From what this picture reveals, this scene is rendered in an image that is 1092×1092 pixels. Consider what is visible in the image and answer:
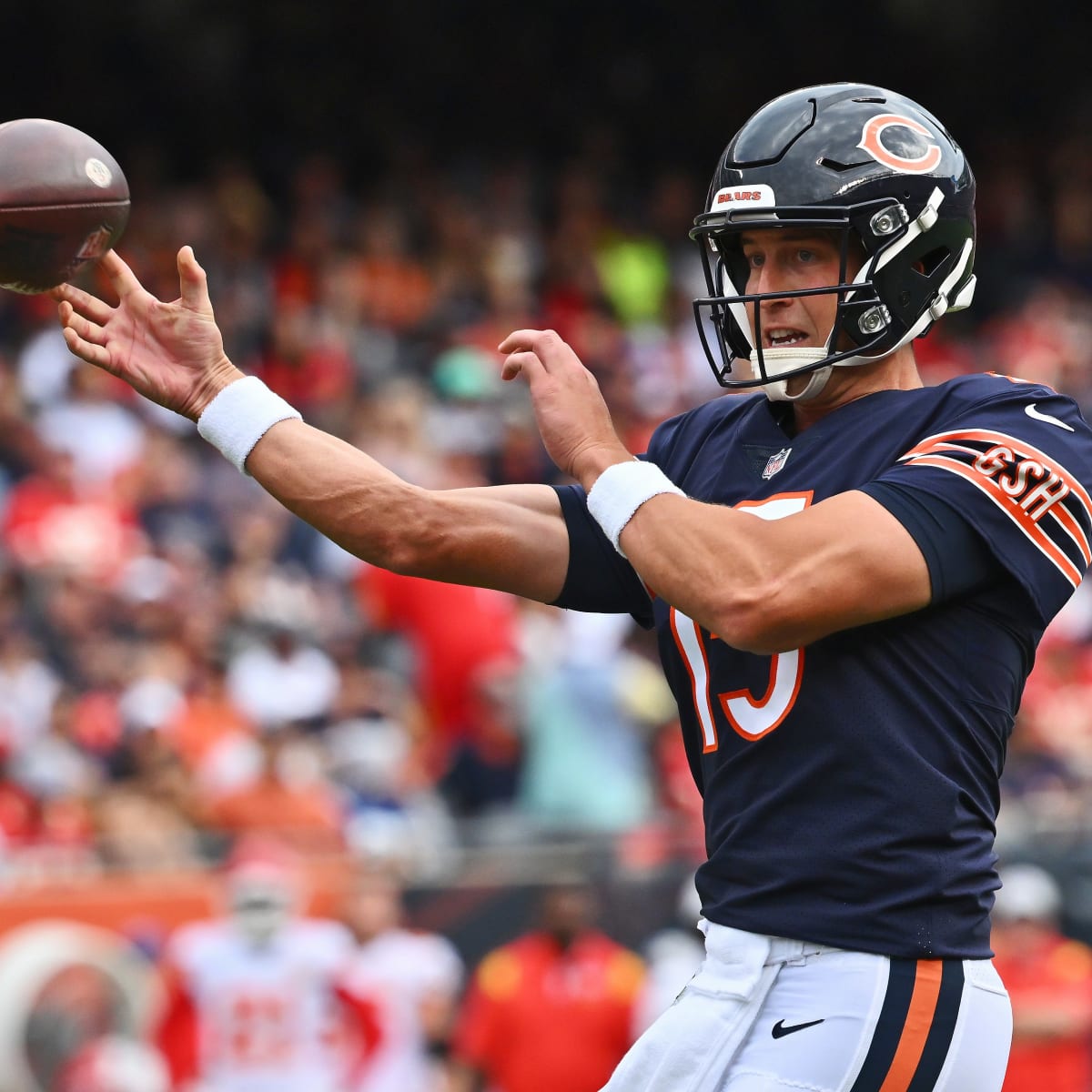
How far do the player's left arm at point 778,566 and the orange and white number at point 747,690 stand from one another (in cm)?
12

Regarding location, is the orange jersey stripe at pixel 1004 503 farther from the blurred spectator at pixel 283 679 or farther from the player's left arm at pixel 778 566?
the blurred spectator at pixel 283 679

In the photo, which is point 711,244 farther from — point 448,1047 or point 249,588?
point 249,588

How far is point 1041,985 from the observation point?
769 cm

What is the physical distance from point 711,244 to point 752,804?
951mm

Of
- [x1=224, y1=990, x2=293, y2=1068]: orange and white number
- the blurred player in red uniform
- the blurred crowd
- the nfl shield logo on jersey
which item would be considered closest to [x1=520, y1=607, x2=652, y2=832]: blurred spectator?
the blurred crowd

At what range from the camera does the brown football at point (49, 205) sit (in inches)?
122

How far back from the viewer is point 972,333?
13164mm

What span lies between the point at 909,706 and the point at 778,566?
0.30 m

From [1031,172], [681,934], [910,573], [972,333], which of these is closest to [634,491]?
[910,573]

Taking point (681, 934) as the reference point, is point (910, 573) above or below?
above

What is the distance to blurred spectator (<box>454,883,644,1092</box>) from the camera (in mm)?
7480

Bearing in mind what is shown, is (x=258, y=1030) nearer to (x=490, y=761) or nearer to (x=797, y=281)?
(x=490, y=761)

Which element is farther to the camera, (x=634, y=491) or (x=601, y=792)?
(x=601, y=792)

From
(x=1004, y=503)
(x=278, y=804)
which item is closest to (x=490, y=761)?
(x=278, y=804)
